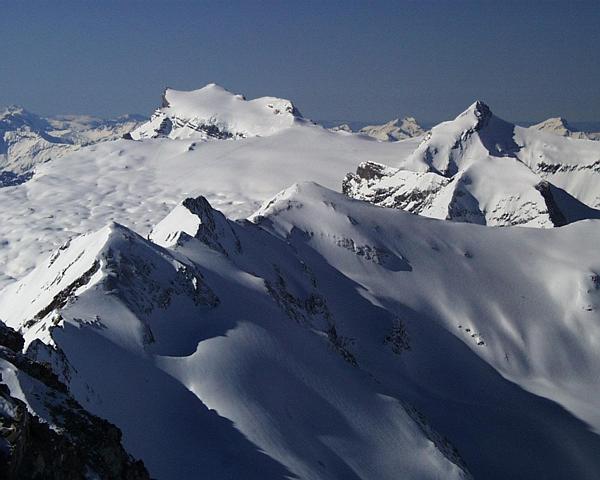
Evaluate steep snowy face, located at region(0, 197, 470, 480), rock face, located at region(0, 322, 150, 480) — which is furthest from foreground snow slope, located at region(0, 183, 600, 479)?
rock face, located at region(0, 322, 150, 480)

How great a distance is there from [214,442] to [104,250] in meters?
23.9

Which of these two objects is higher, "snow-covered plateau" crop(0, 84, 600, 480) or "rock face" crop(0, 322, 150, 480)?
"snow-covered plateau" crop(0, 84, 600, 480)

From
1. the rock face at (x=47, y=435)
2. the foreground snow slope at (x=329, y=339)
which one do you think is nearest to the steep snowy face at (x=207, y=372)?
the foreground snow slope at (x=329, y=339)

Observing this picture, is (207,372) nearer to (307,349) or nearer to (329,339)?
(307,349)

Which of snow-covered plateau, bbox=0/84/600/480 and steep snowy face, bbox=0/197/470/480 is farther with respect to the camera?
steep snowy face, bbox=0/197/470/480

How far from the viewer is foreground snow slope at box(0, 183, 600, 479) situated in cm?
4756

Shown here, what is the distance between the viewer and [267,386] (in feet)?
178

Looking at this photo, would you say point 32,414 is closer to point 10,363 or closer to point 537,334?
point 10,363

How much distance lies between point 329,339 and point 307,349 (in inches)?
276


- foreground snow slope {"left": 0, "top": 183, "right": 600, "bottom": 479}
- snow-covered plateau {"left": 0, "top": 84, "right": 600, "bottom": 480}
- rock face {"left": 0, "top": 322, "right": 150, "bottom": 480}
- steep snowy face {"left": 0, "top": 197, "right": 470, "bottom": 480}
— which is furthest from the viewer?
foreground snow slope {"left": 0, "top": 183, "right": 600, "bottom": 479}

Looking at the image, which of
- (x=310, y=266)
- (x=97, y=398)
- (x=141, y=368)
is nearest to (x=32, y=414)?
(x=97, y=398)

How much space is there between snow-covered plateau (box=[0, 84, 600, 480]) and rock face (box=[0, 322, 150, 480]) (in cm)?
8

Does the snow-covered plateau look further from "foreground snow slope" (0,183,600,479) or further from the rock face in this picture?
"foreground snow slope" (0,183,600,479)

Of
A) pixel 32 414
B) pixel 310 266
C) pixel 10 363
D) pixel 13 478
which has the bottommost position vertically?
pixel 13 478
